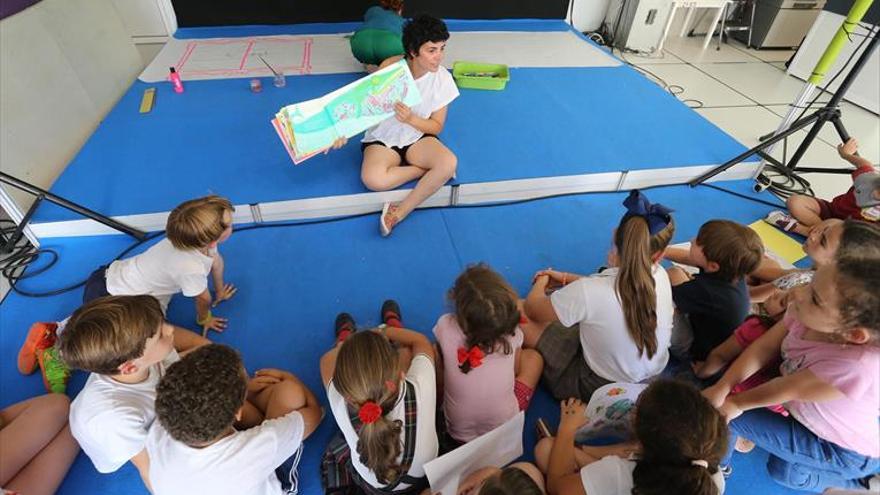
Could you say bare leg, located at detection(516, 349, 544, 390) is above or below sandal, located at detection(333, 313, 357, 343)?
above

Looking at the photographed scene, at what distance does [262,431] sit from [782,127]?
340 cm

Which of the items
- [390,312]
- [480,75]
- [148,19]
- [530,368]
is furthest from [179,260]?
[148,19]

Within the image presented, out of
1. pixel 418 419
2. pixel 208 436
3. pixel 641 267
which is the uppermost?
pixel 641 267

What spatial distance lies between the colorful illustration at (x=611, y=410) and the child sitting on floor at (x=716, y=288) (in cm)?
38

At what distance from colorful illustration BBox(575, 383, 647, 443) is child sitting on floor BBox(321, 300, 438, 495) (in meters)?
0.55

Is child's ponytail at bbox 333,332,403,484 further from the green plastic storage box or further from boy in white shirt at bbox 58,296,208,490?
the green plastic storage box

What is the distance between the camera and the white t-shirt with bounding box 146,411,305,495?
1.06 metres

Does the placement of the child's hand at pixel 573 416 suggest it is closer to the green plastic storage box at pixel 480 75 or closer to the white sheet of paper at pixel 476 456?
the white sheet of paper at pixel 476 456

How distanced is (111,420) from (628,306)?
4.86 ft

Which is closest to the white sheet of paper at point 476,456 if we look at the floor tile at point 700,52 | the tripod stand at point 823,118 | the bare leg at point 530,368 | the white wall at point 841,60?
the bare leg at point 530,368

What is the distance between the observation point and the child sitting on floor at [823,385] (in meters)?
1.12

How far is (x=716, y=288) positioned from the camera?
154 cm

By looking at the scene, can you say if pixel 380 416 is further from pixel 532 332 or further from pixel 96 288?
pixel 96 288

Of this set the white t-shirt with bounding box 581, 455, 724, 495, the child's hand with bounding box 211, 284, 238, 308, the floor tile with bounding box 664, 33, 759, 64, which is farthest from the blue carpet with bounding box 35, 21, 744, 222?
the floor tile with bounding box 664, 33, 759, 64
